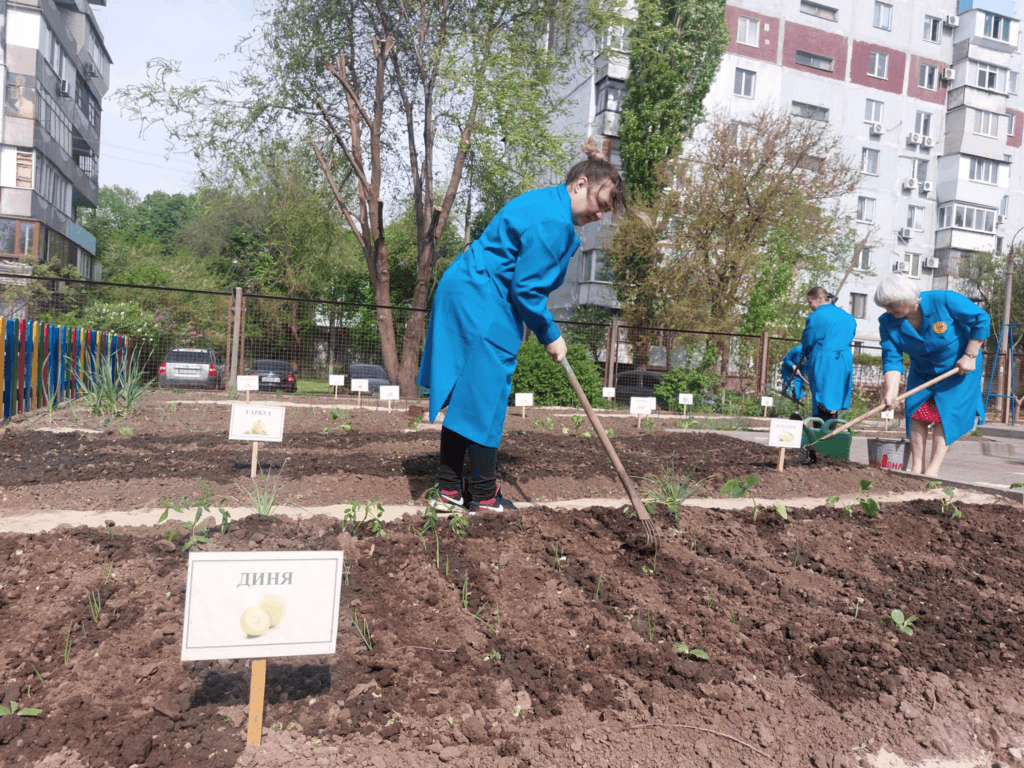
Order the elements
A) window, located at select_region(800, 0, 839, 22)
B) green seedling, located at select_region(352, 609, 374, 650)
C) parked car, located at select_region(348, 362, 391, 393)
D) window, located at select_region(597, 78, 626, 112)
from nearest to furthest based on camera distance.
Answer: green seedling, located at select_region(352, 609, 374, 650) → parked car, located at select_region(348, 362, 391, 393) → window, located at select_region(597, 78, 626, 112) → window, located at select_region(800, 0, 839, 22)

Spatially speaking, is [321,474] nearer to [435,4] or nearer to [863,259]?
[435,4]

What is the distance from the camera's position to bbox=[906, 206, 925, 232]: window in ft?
106

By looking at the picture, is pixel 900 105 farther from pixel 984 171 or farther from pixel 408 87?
pixel 408 87

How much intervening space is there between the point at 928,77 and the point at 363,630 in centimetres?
3779

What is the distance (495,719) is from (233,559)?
30.5 inches

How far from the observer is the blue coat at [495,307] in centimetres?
337

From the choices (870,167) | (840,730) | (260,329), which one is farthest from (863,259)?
(840,730)

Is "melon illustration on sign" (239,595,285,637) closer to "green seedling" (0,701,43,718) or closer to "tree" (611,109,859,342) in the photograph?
"green seedling" (0,701,43,718)

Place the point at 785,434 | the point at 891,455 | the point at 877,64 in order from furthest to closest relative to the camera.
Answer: the point at 877,64 → the point at 891,455 → the point at 785,434

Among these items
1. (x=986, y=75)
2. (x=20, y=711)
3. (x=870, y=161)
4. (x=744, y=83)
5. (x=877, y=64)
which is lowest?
(x=20, y=711)

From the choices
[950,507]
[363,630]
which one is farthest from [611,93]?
[363,630]

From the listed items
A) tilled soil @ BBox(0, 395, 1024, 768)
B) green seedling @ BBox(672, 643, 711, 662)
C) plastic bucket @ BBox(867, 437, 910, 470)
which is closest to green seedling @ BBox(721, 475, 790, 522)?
tilled soil @ BBox(0, 395, 1024, 768)

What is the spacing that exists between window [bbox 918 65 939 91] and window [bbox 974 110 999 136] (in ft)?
7.23

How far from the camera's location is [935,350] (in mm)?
5625
